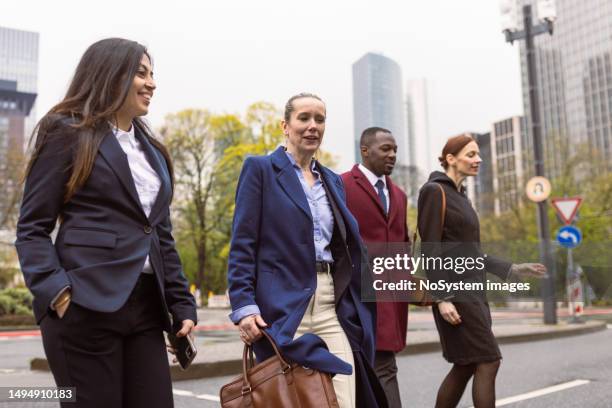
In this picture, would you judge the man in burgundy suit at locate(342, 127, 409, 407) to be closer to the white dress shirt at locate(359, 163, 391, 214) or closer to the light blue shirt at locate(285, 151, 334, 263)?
the white dress shirt at locate(359, 163, 391, 214)

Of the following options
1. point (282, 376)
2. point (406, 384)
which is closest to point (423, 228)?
point (282, 376)

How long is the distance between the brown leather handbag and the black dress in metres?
1.68

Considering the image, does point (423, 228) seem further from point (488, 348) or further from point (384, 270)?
point (488, 348)

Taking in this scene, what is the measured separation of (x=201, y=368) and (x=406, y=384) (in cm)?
239

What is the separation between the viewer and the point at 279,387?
2729mm

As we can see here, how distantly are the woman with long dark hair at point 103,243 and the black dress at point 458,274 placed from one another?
203cm

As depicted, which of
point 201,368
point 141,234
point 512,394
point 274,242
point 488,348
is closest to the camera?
point 141,234

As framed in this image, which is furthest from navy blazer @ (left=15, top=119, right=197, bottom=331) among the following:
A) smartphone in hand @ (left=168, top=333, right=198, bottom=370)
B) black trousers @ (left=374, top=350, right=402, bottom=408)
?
black trousers @ (left=374, top=350, right=402, bottom=408)

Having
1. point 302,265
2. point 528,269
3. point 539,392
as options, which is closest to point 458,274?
point 528,269

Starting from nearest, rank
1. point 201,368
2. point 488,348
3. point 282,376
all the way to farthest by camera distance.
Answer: point 282,376 → point 488,348 → point 201,368

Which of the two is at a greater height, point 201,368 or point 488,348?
point 488,348

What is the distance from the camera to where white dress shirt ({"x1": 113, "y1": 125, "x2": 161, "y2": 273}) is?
2676mm

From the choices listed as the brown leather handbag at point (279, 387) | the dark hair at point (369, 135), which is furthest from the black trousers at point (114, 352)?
the dark hair at point (369, 135)

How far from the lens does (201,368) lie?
8086 millimetres
